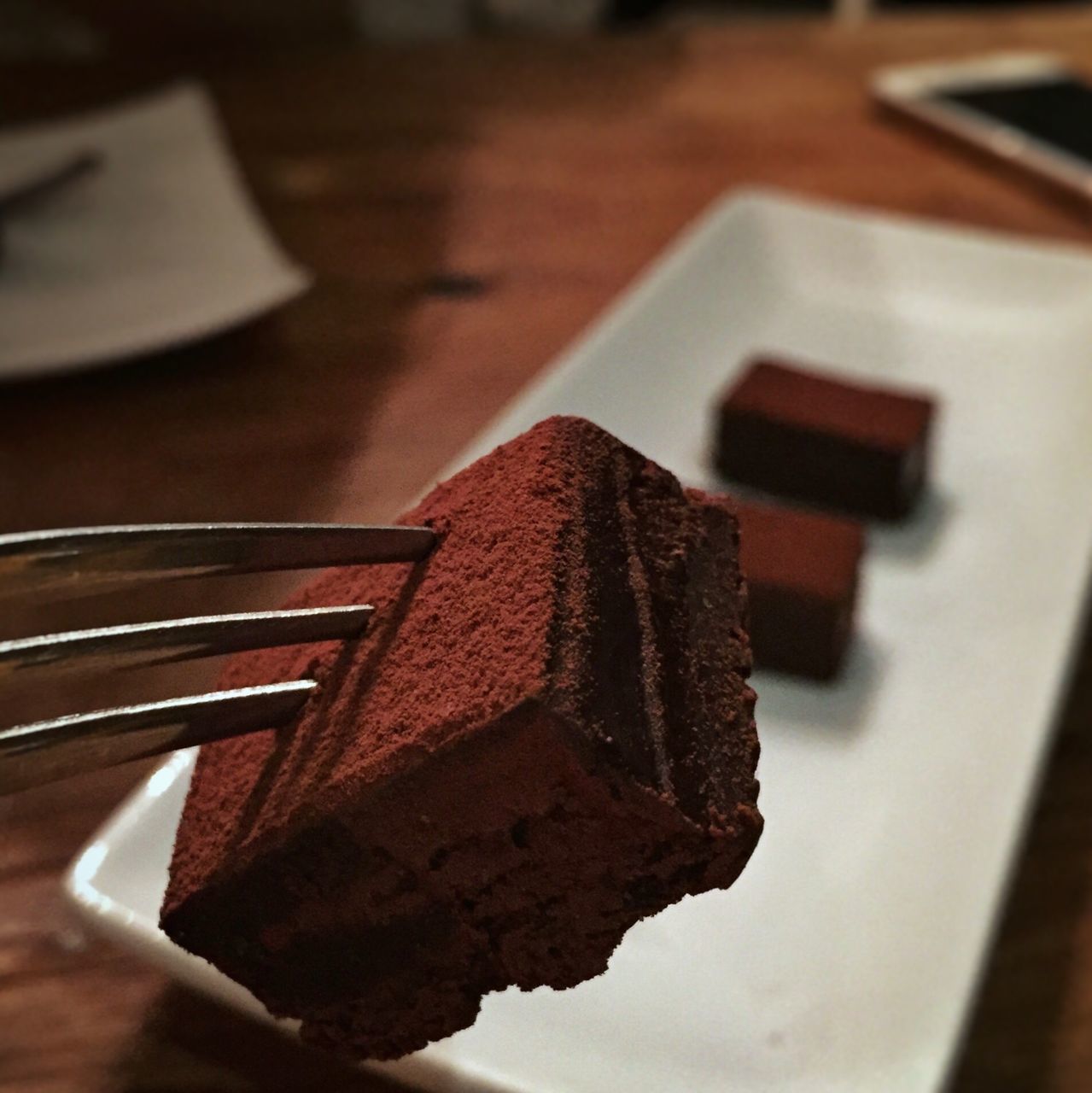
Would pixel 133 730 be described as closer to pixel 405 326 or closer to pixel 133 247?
pixel 405 326

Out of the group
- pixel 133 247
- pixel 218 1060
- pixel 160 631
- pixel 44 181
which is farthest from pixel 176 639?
pixel 44 181

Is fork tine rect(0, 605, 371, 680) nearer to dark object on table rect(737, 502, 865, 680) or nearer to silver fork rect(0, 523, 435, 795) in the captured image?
silver fork rect(0, 523, 435, 795)

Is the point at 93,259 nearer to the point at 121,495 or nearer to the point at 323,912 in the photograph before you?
the point at 121,495

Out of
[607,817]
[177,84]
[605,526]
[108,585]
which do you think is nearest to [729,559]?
[605,526]

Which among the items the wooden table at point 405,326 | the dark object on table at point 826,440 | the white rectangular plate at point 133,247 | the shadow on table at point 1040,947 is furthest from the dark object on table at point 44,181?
the shadow on table at point 1040,947

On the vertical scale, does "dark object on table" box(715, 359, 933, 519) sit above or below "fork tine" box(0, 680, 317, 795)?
below

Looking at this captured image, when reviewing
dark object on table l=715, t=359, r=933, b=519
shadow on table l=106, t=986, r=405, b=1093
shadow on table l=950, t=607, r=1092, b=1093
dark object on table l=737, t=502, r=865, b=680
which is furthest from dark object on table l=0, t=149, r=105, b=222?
shadow on table l=950, t=607, r=1092, b=1093
